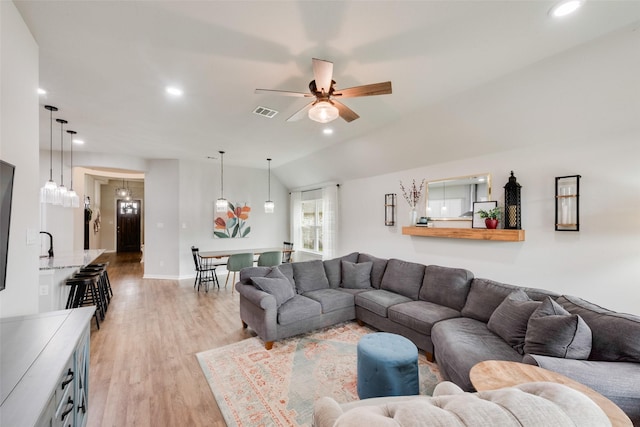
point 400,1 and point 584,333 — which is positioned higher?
point 400,1

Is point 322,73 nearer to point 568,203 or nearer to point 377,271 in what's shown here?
point 568,203

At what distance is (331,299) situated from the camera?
356 cm

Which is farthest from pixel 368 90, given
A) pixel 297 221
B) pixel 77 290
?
pixel 297 221

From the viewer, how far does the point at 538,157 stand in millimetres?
3127

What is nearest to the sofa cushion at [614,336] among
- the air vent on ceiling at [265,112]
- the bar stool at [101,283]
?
the air vent on ceiling at [265,112]

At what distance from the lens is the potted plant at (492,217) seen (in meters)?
3.38

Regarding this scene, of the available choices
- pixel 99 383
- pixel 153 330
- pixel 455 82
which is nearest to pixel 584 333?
pixel 455 82

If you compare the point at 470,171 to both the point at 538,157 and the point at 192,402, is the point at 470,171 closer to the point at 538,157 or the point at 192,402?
the point at 538,157

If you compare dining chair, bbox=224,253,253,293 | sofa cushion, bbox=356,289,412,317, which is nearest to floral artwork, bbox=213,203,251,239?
dining chair, bbox=224,253,253,293

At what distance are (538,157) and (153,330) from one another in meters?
5.33

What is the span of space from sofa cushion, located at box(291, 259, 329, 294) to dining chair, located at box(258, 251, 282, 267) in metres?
1.66

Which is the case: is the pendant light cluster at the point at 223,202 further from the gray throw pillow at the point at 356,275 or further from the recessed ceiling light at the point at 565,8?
the recessed ceiling light at the point at 565,8

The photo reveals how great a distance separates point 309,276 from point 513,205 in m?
2.84

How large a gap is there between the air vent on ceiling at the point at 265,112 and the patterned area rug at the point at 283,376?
2.90 metres
